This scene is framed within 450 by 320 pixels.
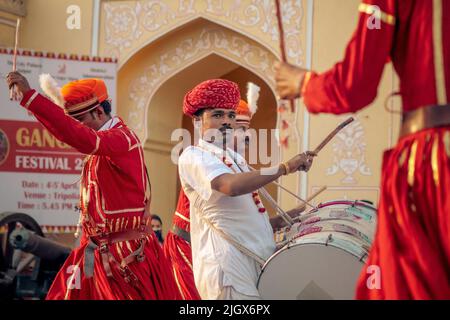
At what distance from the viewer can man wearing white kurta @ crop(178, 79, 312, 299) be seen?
3.96m

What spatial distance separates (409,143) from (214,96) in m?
2.02

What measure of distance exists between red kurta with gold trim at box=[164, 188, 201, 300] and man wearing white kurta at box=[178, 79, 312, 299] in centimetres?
121

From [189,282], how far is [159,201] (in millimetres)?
5914

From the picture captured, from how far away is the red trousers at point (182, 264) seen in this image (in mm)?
5375

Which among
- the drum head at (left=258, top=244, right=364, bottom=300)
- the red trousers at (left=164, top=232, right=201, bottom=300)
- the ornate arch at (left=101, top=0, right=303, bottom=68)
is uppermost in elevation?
the ornate arch at (left=101, top=0, right=303, bottom=68)

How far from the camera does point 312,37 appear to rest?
9898 millimetres

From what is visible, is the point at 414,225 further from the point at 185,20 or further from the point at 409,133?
the point at 185,20

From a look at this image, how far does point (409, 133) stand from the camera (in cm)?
265

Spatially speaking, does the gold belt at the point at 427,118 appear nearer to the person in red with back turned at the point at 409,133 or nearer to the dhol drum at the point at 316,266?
the person in red with back turned at the point at 409,133

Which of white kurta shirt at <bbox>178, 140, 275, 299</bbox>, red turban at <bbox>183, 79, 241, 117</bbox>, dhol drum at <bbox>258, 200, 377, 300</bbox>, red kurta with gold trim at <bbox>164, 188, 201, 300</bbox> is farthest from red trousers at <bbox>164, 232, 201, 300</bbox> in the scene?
dhol drum at <bbox>258, 200, 377, 300</bbox>

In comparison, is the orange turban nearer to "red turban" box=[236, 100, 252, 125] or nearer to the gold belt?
"red turban" box=[236, 100, 252, 125]

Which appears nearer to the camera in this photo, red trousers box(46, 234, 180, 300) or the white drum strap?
the white drum strap

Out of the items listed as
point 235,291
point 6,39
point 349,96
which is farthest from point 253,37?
point 349,96

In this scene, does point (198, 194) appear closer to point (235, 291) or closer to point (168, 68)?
point (235, 291)
